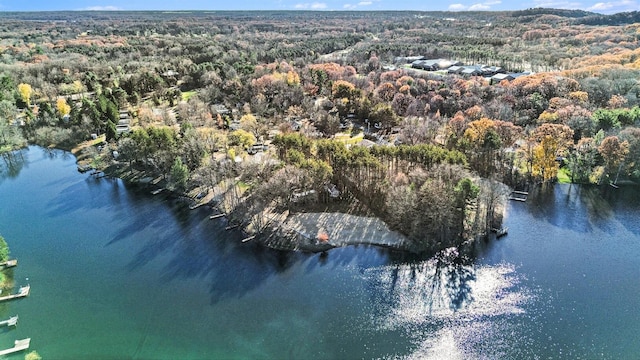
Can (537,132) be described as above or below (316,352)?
above

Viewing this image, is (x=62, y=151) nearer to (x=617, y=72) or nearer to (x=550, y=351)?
(x=550, y=351)

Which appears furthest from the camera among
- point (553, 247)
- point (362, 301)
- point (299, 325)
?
point (553, 247)

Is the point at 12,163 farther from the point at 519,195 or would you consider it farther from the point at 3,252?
the point at 519,195

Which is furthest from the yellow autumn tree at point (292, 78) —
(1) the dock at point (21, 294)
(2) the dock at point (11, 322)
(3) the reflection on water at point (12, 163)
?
(2) the dock at point (11, 322)

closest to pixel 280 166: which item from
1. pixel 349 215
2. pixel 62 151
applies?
pixel 349 215

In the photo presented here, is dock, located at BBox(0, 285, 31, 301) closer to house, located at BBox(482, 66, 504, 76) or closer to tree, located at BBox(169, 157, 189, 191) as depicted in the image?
tree, located at BBox(169, 157, 189, 191)

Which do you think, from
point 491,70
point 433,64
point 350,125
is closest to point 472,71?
point 491,70
